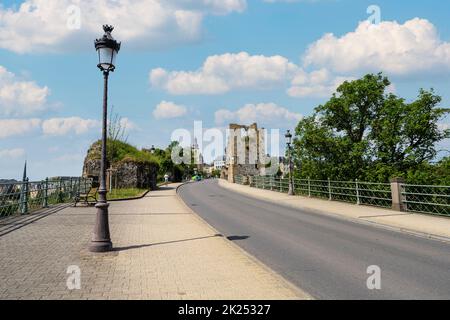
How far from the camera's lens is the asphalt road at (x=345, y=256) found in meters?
6.04

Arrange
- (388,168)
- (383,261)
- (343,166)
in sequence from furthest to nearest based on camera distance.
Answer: (343,166) → (388,168) → (383,261)

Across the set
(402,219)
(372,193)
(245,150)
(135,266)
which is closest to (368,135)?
(372,193)

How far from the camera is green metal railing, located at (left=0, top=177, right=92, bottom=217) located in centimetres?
1398

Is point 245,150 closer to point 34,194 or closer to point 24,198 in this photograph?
point 34,194

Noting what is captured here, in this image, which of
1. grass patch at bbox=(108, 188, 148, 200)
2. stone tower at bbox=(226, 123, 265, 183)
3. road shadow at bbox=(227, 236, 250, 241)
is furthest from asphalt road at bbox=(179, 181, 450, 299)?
stone tower at bbox=(226, 123, 265, 183)

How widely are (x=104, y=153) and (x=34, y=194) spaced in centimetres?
1030

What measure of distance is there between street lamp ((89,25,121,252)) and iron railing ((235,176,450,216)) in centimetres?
1090

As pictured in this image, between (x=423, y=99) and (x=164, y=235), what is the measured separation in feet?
58.2

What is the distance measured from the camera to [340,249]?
920 cm

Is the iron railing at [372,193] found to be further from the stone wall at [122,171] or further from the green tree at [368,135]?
the stone wall at [122,171]

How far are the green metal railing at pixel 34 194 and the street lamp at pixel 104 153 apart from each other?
231 inches
